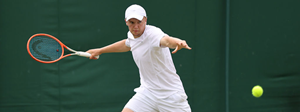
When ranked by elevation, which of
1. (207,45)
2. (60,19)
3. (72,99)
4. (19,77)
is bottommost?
(72,99)

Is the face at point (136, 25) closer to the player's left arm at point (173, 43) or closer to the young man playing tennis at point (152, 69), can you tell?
the young man playing tennis at point (152, 69)

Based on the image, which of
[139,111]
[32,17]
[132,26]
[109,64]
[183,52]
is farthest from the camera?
[183,52]

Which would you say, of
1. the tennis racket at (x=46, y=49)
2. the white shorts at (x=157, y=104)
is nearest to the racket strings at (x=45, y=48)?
the tennis racket at (x=46, y=49)

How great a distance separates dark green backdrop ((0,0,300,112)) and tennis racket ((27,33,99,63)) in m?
0.77

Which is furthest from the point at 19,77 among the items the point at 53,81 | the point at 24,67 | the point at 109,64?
the point at 109,64

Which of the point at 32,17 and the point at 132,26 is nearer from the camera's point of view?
the point at 132,26

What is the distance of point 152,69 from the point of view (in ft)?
10.1

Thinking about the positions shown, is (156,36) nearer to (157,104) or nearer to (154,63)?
(154,63)

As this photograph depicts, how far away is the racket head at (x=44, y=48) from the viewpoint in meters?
3.50

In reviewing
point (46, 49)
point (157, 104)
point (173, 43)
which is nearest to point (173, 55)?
point (157, 104)

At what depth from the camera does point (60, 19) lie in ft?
14.3

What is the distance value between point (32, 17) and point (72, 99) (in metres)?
1.18

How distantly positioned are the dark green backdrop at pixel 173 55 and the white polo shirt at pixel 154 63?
4.62 ft

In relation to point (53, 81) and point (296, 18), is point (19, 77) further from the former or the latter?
point (296, 18)
